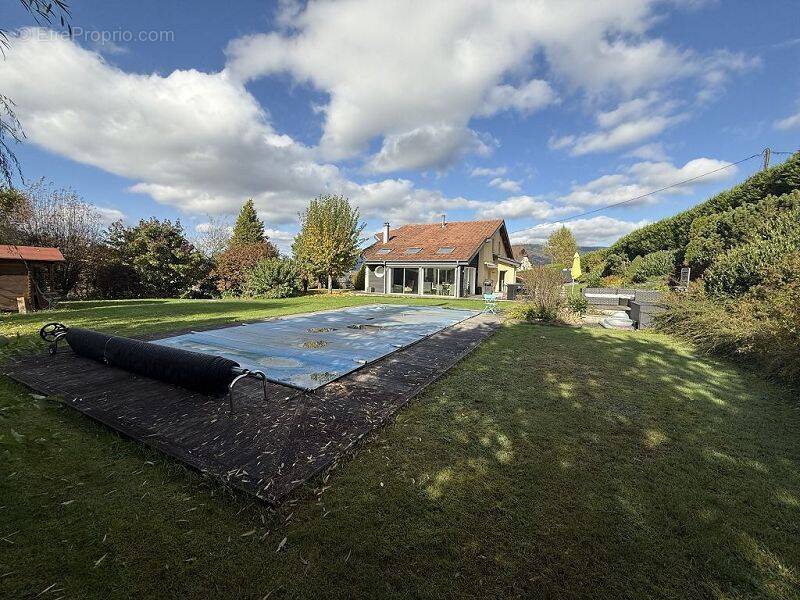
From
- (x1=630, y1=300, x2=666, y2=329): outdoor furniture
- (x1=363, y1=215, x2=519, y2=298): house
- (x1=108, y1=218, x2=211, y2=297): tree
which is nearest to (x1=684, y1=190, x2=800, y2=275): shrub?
(x1=630, y1=300, x2=666, y2=329): outdoor furniture

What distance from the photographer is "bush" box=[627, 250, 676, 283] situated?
1966cm

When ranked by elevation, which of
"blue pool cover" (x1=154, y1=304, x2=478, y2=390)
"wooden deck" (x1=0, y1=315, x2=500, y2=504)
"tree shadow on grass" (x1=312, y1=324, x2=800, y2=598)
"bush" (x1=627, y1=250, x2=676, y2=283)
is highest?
"bush" (x1=627, y1=250, x2=676, y2=283)

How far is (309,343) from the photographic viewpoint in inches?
289

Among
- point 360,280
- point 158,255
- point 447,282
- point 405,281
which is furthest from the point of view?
point 360,280

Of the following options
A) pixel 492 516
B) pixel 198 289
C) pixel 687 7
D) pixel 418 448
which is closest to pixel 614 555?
pixel 492 516

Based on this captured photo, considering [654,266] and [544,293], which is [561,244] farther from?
[544,293]

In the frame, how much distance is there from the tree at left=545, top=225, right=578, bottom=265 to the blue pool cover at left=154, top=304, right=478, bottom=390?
46705 millimetres

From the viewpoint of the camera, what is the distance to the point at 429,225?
2955cm

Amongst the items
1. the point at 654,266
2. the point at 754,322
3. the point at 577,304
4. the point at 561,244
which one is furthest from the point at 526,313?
the point at 561,244

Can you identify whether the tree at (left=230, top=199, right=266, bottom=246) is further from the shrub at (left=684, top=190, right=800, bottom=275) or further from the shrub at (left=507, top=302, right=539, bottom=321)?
the shrub at (left=684, top=190, right=800, bottom=275)

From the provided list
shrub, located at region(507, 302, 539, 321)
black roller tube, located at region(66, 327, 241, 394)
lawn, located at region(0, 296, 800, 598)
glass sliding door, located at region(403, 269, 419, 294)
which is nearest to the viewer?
lawn, located at region(0, 296, 800, 598)

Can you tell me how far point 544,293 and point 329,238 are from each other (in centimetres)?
1723

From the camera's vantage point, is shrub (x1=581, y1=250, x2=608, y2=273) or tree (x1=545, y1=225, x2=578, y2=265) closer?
shrub (x1=581, y1=250, x2=608, y2=273)

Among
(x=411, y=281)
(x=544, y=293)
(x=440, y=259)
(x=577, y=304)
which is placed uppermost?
(x=440, y=259)
